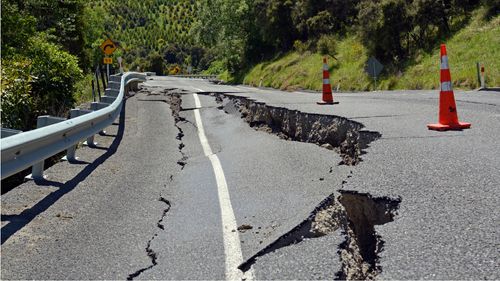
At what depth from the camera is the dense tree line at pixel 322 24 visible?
27.9 metres

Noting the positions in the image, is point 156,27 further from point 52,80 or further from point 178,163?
point 178,163

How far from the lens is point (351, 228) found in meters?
4.41

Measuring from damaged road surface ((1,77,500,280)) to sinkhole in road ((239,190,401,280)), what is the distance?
0.05ft

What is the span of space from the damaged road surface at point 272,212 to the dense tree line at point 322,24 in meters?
20.4

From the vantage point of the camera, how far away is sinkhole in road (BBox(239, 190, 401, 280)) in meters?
3.50

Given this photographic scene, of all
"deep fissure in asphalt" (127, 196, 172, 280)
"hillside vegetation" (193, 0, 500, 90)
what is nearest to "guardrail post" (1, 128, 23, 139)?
"deep fissure in asphalt" (127, 196, 172, 280)

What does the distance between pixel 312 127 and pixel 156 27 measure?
131m

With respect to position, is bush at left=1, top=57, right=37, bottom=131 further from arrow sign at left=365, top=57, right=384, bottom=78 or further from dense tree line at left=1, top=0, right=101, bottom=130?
arrow sign at left=365, top=57, right=384, bottom=78

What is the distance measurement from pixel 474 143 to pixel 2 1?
12295 mm

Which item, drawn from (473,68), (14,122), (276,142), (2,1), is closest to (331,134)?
(276,142)

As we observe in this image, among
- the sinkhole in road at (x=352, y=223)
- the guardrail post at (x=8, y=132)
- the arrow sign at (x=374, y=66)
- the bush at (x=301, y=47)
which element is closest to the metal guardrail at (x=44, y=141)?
the guardrail post at (x=8, y=132)

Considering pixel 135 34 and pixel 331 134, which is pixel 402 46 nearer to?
pixel 331 134

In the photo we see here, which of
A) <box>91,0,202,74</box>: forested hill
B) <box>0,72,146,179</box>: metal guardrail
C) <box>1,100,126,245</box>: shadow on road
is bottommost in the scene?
<box>1,100,126,245</box>: shadow on road

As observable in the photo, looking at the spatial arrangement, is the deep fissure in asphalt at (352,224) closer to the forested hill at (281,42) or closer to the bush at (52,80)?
the forested hill at (281,42)
